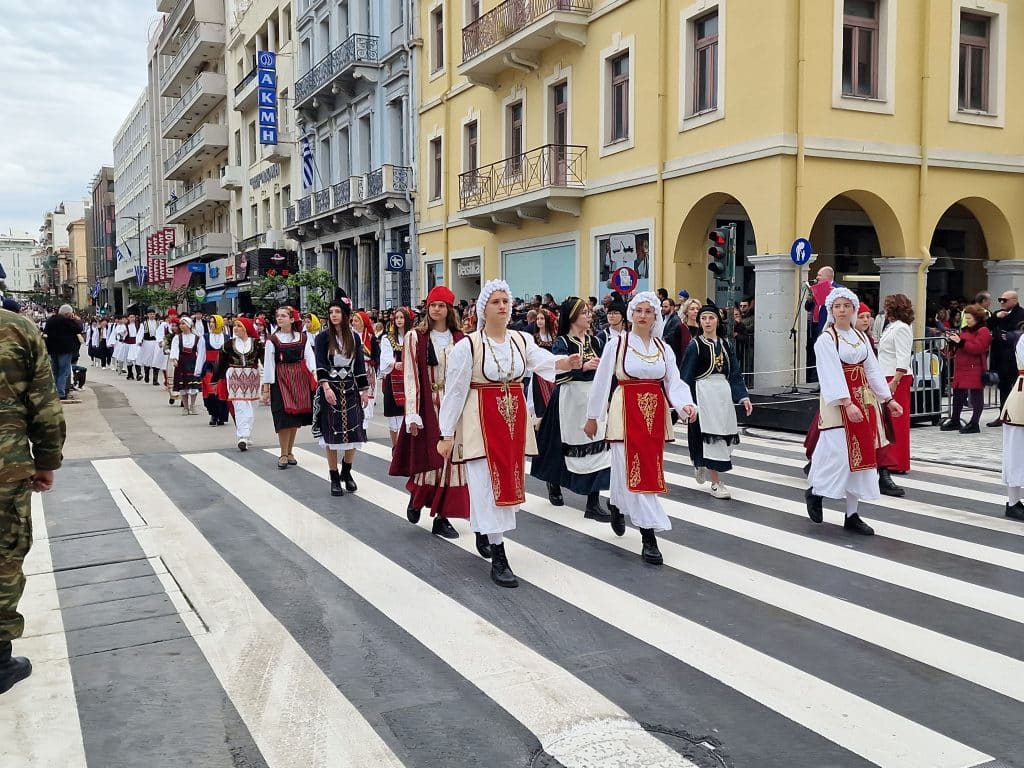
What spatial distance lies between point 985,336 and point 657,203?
765 cm

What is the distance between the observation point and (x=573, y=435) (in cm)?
818

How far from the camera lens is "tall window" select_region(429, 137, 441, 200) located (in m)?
28.8

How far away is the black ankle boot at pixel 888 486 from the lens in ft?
29.3

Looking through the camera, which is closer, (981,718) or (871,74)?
(981,718)

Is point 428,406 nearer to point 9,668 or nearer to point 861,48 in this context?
point 9,668

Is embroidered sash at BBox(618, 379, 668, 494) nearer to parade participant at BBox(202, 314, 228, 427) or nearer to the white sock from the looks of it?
the white sock

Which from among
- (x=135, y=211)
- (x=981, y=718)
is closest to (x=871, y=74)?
(x=981, y=718)

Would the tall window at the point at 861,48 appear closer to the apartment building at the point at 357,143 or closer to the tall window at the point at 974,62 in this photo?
the tall window at the point at 974,62

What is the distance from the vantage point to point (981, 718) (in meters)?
4.02

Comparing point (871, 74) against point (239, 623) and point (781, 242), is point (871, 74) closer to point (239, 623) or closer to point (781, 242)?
point (781, 242)

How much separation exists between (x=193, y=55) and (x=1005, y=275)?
45.3 m

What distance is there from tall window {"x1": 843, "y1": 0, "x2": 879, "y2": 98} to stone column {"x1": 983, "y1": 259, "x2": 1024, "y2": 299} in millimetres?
4436

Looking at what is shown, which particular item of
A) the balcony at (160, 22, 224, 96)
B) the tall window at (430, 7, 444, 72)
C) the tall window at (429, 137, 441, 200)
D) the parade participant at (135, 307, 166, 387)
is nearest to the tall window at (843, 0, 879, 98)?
the tall window at (430, 7, 444, 72)

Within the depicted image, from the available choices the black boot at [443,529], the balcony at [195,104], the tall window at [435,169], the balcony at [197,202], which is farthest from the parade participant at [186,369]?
the balcony at [195,104]
